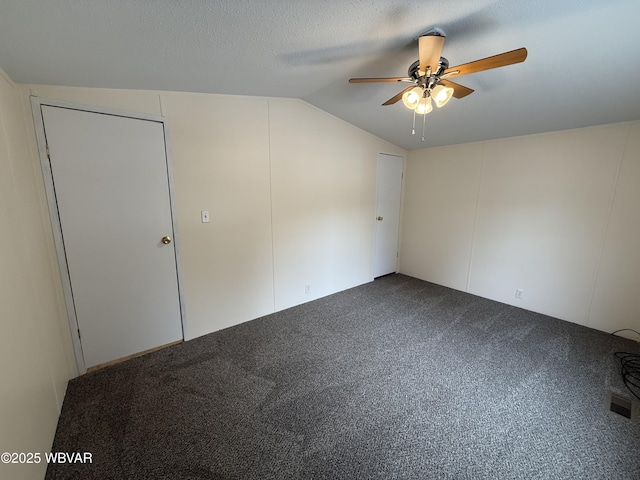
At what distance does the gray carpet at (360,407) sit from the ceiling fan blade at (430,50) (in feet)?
7.32

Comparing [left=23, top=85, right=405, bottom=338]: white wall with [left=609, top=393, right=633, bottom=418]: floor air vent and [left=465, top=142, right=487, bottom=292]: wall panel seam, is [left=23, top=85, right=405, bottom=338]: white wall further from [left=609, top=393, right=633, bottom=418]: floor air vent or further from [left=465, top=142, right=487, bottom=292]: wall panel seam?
[left=609, top=393, right=633, bottom=418]: floor air vent

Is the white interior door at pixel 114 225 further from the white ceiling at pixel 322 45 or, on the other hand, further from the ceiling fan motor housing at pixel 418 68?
the ceiling fan motor housing at pixel 418 68

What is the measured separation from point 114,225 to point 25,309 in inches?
32.3

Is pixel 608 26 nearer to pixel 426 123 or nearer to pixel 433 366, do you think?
pixel 426 123

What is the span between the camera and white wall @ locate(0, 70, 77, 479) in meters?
1.09

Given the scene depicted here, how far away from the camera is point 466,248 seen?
3.59 metres

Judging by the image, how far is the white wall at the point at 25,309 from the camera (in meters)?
1.09

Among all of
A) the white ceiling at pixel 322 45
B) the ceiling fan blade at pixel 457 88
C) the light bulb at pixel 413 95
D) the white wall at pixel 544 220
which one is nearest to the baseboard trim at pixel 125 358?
the white ceiling at pixel 322 45

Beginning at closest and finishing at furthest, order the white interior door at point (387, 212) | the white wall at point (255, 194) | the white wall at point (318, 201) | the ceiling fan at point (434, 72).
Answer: the ceiling fan at point (434, 72) < the white wall at point (255, 194) < the white wall at point (318, 201) < the white interior door at point (387, 212)

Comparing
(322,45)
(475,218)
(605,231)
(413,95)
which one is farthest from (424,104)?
(605,231)

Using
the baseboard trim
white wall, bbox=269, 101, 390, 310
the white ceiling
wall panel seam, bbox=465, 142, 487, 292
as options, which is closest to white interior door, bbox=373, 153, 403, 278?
white wall, bbox=269, 101, 390, 310

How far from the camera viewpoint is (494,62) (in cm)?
135

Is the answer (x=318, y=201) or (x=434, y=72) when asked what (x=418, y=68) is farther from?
(x=318, y=201)

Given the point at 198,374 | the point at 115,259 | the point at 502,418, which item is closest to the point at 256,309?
the point at 198,374
